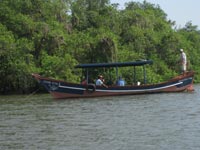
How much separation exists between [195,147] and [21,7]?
31.2 metres

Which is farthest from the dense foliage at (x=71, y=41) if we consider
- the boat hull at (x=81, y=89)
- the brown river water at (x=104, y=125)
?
the brown river water at (x=104, y=125)

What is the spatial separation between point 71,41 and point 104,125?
79.6 ft

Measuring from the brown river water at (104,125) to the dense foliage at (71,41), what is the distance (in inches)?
472

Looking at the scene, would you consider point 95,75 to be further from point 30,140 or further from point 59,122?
point 30,140

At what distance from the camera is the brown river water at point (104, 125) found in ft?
43.7

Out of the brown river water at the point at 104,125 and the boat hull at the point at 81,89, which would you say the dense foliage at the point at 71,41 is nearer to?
the boat hull at the point at 81,89

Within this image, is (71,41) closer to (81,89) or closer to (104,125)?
(81,89)

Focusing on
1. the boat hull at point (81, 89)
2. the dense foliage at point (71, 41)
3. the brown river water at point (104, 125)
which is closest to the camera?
the brown river water at point (104, 125)

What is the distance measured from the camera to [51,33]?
3834cm

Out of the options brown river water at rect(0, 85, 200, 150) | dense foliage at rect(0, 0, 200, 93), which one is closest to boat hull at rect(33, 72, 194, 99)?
brown river water at rect(0, 85, 200, 150)

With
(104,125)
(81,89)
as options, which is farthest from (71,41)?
(104,125)

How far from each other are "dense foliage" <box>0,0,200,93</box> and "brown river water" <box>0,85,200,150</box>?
39.3ft

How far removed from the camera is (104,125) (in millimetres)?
16828

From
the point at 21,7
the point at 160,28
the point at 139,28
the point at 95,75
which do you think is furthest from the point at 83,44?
the point at 160,28
